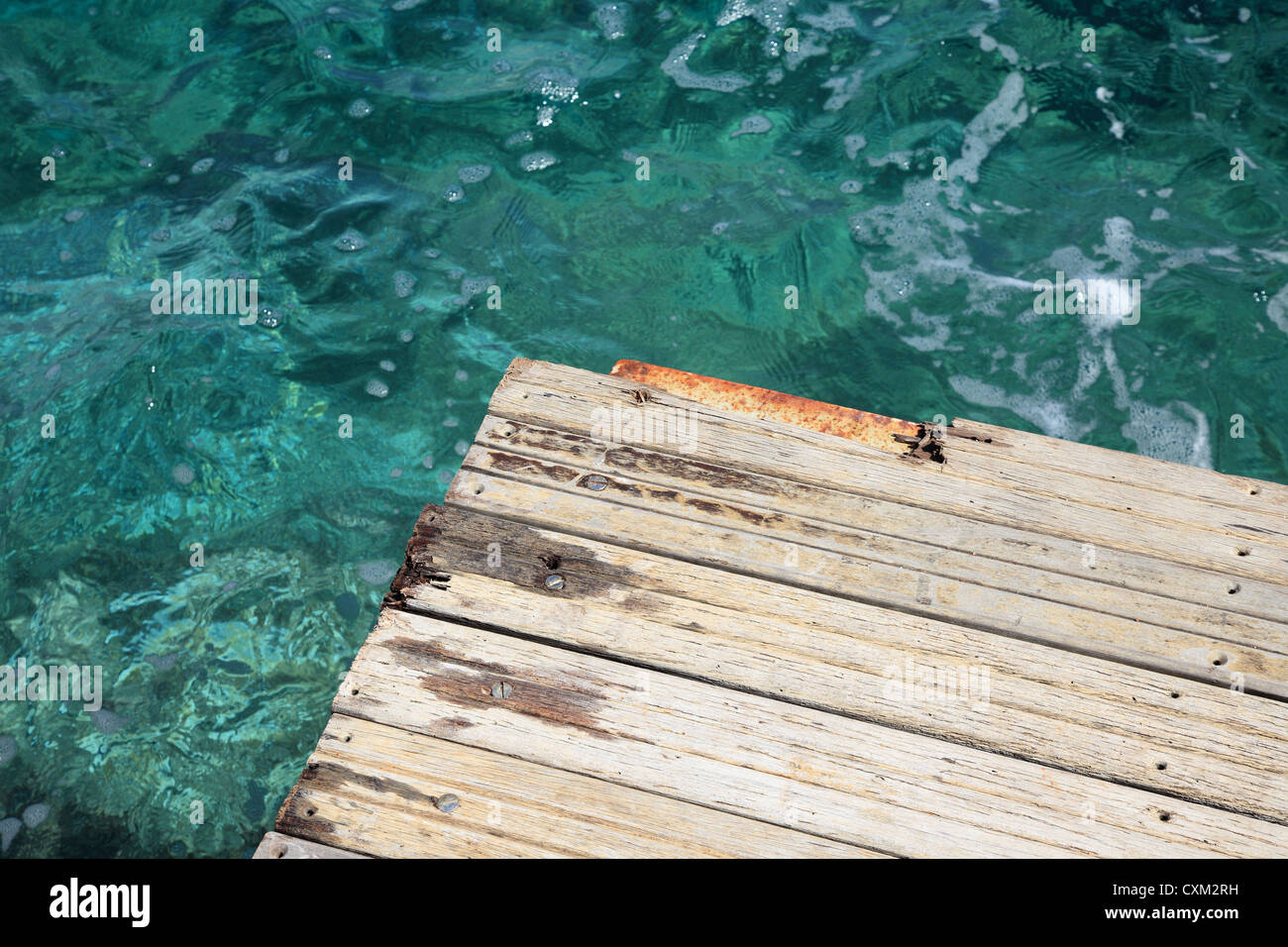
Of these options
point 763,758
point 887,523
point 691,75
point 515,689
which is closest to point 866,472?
point 887,523

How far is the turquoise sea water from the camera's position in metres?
5.12

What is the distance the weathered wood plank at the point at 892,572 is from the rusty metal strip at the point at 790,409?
43 centimetres

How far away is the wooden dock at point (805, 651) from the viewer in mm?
2568

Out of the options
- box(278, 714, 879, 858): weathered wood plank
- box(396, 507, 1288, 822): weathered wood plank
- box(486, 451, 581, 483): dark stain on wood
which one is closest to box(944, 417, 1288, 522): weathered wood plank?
box(396, 507, 1288, 822): weathered wood plank

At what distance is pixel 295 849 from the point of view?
2482 mm

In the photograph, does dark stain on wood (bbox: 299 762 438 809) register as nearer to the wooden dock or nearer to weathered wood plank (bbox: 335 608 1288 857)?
the wooden dock

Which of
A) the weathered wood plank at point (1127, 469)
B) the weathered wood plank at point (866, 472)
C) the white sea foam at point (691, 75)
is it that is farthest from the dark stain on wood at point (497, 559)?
the white sea foam at point (691, 75)

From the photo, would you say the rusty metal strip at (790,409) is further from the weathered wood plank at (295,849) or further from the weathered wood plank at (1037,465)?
the weathered wood plank at (295,849)

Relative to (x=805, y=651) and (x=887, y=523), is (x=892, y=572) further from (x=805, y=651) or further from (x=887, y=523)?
(x=805, y=651)

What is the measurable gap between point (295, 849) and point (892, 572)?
5.97ft

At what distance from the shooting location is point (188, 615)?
5.13 m

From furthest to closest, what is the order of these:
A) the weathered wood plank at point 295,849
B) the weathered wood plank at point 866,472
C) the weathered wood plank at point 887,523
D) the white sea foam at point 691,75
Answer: the white sea foam at point 691,75
the weathered wood plank at point 866,472
the weathered wood plank at point 887,523
the weathered wood plank at point 295,849

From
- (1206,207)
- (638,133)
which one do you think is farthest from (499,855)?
(1206,207)

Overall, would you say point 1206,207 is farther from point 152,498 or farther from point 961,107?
point 152,498
